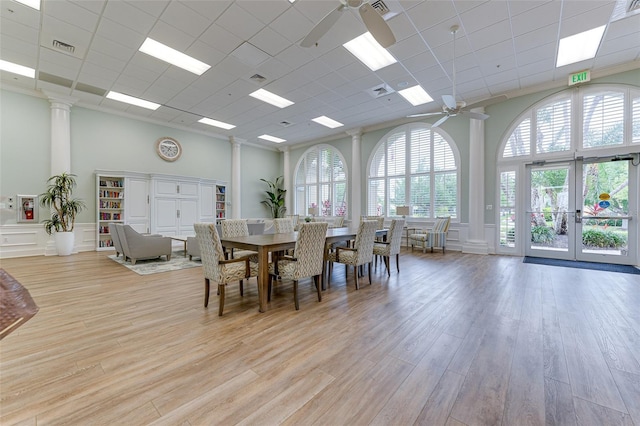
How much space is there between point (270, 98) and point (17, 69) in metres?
4.73

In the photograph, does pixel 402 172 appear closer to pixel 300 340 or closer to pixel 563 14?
pixel 563 14

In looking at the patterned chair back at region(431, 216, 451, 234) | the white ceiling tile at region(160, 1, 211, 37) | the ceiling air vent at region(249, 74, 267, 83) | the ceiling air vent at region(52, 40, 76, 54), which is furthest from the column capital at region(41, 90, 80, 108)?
the patterned chair back at region(431, 216, 451, 234)

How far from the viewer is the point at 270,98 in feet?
20.6

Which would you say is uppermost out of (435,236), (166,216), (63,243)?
(166,216)

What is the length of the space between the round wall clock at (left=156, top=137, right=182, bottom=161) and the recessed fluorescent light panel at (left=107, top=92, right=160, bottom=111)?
1.26 metres

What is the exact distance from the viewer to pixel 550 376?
178cm

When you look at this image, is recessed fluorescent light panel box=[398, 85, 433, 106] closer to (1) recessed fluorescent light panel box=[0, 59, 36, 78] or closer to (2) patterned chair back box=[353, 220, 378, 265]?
(2) patterned chair back box=[353, 220, 378, 265]

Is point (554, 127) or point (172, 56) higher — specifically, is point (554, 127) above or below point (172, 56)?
below

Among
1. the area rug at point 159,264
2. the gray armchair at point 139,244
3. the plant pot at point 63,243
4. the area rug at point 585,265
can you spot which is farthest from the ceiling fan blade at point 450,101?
the plant pot at point 63,243

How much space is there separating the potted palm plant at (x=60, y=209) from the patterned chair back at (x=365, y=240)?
6.65m

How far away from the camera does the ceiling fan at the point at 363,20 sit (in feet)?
8.27

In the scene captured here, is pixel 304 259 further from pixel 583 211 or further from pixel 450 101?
pixel 583 211

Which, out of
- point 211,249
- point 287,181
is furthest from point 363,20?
point 287,181

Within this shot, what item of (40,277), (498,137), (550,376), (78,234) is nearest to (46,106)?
(78,234)
